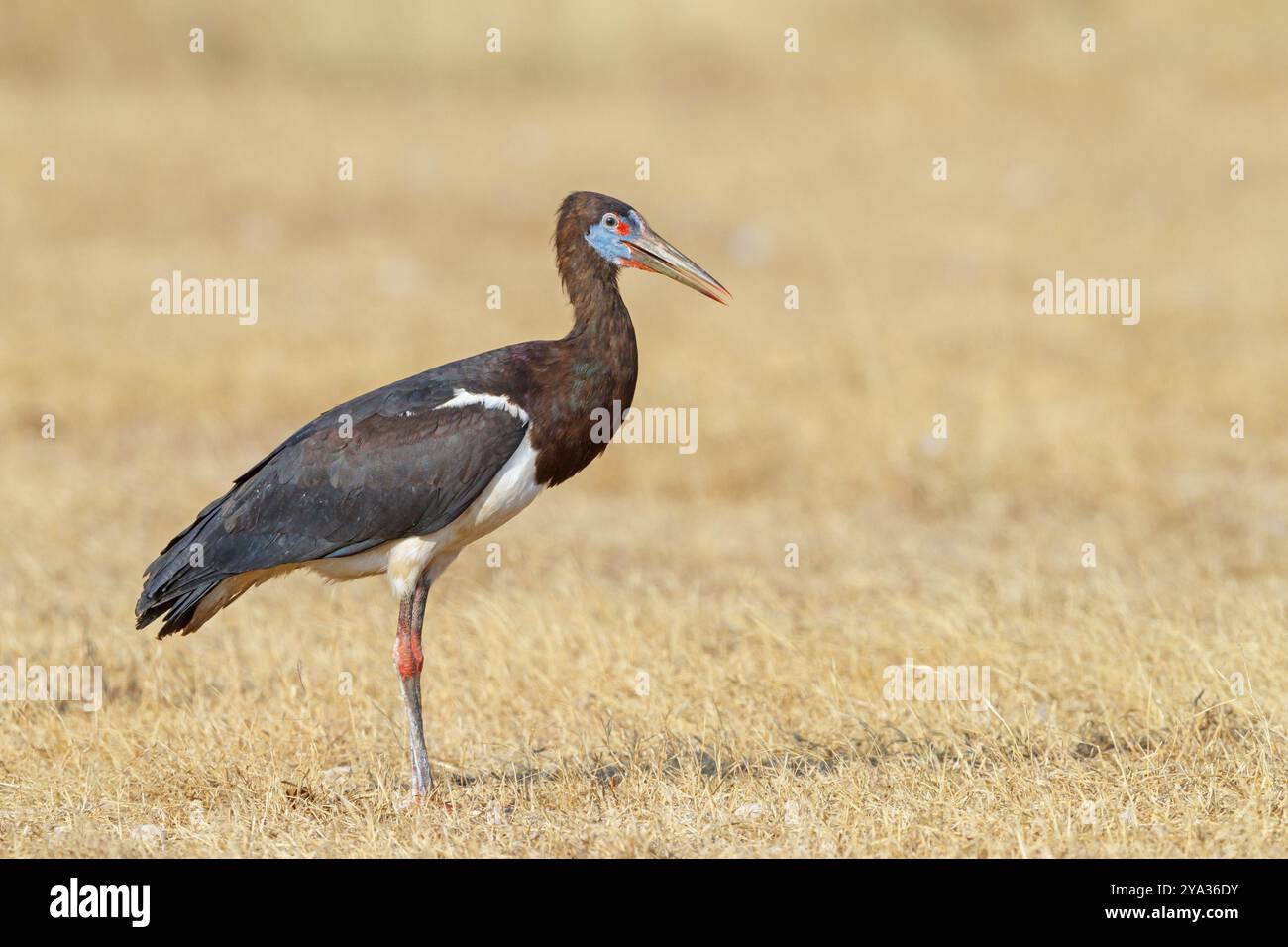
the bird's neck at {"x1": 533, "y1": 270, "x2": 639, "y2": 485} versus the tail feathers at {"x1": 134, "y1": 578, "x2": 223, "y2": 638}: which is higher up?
the bird's neck at {"x1": 533, "y1": 270, "x2": 639, "y2": 485}

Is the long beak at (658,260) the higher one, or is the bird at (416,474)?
the long beak at (658,260)

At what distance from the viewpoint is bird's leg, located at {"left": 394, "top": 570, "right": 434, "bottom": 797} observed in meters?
6.56

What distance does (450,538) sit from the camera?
6684 millimetres

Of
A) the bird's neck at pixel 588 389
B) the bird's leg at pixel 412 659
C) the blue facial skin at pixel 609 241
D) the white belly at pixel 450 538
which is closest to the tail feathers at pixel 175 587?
the white belly at pixel 450 538

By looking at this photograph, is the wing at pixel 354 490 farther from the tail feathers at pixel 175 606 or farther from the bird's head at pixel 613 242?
the bird's head at pixel 613 242

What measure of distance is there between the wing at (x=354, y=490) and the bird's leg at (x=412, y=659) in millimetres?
321

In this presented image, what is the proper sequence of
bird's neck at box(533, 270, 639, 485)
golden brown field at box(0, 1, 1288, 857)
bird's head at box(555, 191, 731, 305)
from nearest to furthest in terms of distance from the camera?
golden brown field at box(0, 1, 1288, 857), bird's neck at box(533, 270, 639, 485), bird's head at box(555, 191, 731, 305)

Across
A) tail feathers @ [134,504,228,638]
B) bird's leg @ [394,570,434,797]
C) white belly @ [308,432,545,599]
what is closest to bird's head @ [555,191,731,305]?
white belly @ [308,432,545,599]

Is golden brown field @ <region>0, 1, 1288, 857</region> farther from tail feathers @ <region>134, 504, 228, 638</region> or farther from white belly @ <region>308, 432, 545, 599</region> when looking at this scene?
white belly @ <region>308, 432, 545, 599</region>

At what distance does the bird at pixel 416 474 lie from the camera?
6.49 meters

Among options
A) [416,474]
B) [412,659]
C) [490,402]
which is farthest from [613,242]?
[412,659]

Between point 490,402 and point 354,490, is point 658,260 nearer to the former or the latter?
point 490,402

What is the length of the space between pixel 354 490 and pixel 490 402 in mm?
612

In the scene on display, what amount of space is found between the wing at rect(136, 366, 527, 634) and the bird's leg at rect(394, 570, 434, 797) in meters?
0.32
